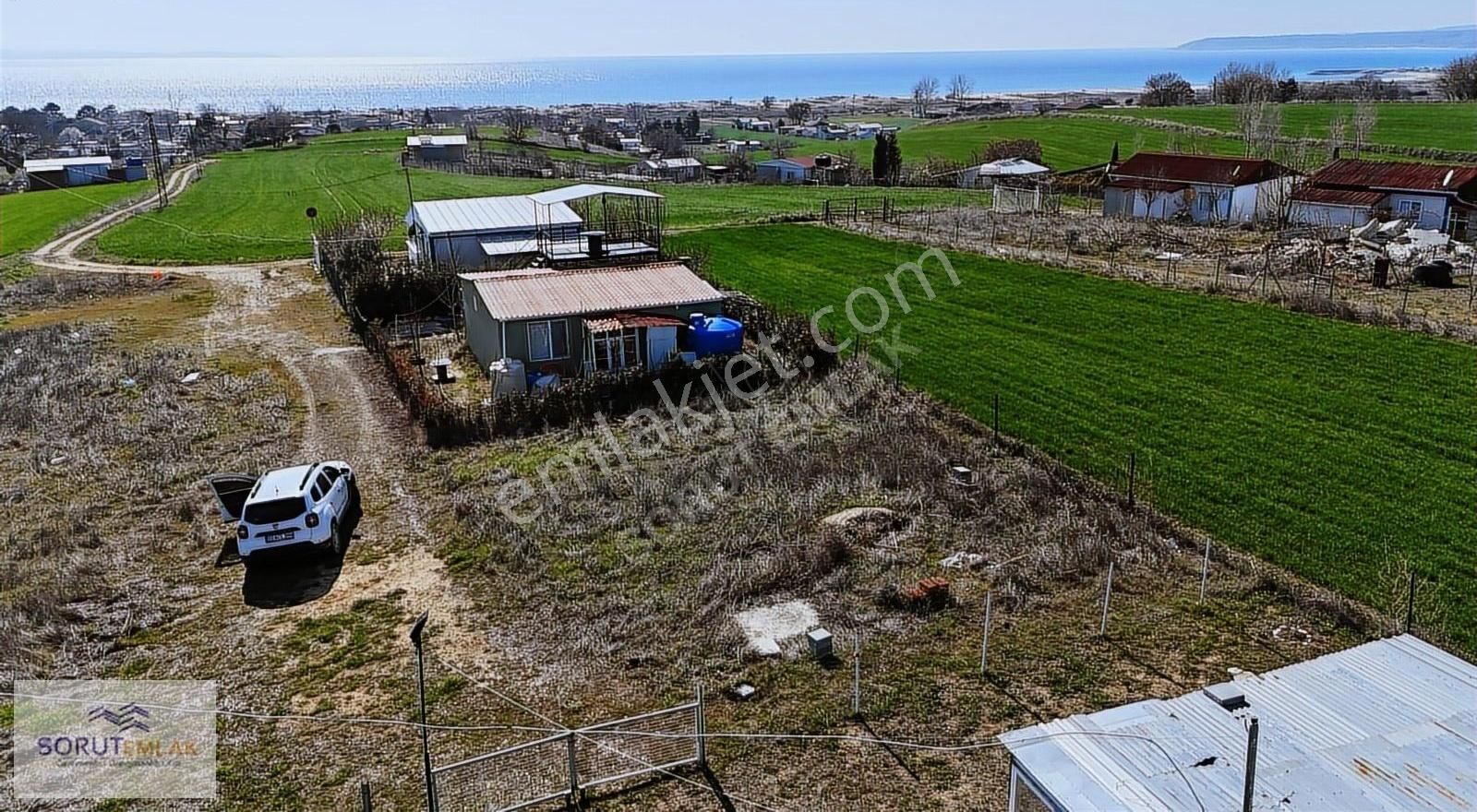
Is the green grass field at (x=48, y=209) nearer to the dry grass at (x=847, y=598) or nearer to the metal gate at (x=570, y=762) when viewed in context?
the dry grass at (x=847, y=598)

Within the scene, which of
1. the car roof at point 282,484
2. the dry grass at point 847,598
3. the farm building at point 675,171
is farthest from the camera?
the farm building at point 675,171

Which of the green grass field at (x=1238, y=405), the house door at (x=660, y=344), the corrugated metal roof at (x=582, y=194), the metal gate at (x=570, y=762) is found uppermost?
the corrugated metal roof at (x=582, y=194)

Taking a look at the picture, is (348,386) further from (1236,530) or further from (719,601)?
(1236,530)

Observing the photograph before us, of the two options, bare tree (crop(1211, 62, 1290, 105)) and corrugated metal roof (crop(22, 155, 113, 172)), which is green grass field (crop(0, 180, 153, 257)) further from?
bare tree (crop(1211, 62, 1290, 105))

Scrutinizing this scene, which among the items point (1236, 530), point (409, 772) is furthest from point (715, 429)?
point (409, 772)

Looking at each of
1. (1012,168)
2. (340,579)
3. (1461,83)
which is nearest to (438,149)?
(1012,168)

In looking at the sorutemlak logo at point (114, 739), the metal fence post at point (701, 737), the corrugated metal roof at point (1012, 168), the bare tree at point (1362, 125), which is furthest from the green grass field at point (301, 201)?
the metal fence post at point (701, 737)
